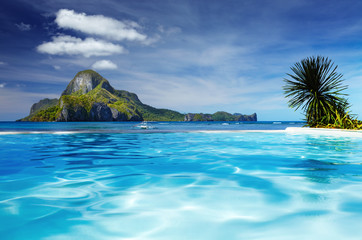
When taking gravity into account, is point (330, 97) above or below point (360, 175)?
above

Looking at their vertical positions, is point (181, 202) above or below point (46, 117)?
below

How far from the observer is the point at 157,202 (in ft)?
11.4

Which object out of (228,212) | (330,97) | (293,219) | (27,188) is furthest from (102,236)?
(330,97)

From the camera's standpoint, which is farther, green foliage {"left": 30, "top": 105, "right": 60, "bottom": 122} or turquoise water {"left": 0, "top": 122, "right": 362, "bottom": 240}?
green foliage {"left": 30, "top": 105, "right": 60, "bottom": 122}

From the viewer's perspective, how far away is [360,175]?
4914mm

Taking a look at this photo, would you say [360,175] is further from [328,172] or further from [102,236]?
[102,236]

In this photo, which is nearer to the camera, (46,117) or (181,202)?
(181,202)

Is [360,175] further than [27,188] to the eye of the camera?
Yes

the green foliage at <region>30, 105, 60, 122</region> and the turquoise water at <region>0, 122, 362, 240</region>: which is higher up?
the green foliage at <region>30, 105, 60, 122</region>

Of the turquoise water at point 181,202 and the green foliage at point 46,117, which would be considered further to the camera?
the green foliage at point 46,117

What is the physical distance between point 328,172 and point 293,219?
10.1ft

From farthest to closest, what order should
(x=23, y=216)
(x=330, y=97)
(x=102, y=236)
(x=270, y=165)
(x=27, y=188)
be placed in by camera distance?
(x=330, y=97)
(x=270, y=165)
(x=27, y=188)
(x=23, y=216)
(x=102, y=236)

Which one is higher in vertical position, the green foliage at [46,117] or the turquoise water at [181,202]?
the green foliage at [46,117]

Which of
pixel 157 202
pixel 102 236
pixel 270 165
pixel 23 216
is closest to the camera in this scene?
pixel 102 236
